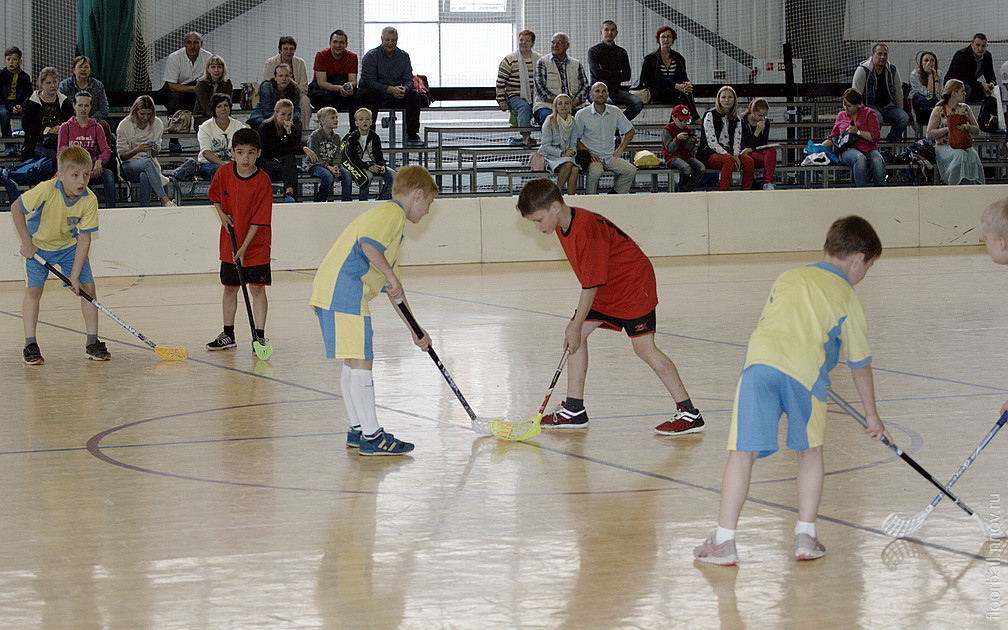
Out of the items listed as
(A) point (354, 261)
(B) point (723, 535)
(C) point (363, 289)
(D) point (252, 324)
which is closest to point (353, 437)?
(C) point (363, 289)

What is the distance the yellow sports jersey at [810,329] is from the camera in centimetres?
310

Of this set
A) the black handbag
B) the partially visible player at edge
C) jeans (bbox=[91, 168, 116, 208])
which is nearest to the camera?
the partially visible player at edge

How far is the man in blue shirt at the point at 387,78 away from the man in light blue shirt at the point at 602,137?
2218 millimetres

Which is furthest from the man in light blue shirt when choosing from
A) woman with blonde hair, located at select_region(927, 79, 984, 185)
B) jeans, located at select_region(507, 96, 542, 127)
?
woman with blonde hair, located at select_region(927, 79, 984, 185)

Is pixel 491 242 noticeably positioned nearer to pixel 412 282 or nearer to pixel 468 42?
pixel 412 282

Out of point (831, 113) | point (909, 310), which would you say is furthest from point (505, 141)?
point (909, 310)

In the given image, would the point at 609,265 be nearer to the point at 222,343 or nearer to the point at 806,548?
the point at 806,548

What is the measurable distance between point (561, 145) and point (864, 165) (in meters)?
4.04

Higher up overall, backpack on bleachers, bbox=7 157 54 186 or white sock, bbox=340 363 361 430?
backpack on bleachers, bbox=7 157 54 186

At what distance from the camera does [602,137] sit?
527 inches

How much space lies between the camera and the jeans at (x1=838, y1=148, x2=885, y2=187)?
14.2 metres

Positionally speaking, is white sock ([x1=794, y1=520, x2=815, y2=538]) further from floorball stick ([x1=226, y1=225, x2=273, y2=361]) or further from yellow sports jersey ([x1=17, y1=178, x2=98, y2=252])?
yellow sports jersey ([x1=17, y1=178, x2=98, y2=252])

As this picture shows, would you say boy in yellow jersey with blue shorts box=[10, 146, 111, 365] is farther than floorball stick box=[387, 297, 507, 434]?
Yes

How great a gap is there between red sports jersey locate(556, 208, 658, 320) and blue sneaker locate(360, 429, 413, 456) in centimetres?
103
